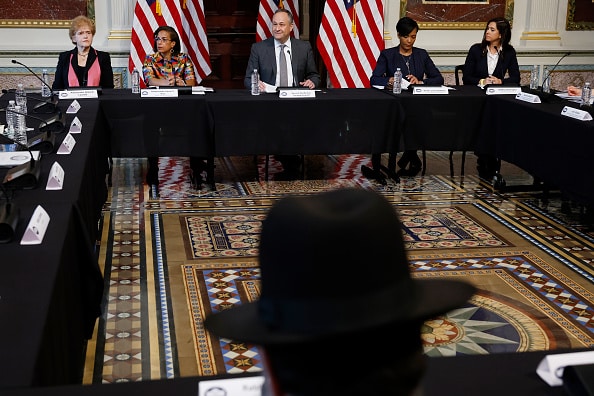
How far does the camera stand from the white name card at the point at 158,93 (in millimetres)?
6910

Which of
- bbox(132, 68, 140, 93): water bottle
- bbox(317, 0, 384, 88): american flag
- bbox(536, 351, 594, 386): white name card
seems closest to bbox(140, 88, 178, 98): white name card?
bbox(132, 68, 140, 93): water bottle

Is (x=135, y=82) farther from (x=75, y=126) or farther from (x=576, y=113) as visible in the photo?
(x=576, y=113)

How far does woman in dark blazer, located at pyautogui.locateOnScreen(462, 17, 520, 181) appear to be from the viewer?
7.56 metres

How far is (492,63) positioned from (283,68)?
6.46 feet

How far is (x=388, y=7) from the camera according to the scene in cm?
949

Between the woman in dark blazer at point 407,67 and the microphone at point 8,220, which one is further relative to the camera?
the woman in dark blazer at point 407,67

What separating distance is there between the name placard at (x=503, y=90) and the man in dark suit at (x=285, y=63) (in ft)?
4.98

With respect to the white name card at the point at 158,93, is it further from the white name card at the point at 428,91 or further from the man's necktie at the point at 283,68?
the white name card at the point at 428,91

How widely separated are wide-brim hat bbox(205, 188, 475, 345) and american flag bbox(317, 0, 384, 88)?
8.12m

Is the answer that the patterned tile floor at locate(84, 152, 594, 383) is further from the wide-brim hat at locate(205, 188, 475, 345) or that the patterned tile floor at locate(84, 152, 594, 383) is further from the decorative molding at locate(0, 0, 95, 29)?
the wide-brim hat at locate(205, 188, 475, 345)

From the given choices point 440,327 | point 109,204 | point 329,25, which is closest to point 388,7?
point 329,25

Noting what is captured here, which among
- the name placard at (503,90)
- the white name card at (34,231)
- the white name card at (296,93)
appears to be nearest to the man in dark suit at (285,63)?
the white name card at (296,93)

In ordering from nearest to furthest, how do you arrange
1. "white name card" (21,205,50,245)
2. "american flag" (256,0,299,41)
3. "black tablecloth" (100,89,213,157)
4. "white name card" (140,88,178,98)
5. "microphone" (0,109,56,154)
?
"white name card" (21,205,50,245), "microphone" (0,109,56,154), "black tablecloth" (100,89,213,157), "white name card" (140,88,178,98), "american flag" (256,0,299,41)

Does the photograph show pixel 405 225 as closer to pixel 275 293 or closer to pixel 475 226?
pixel 475 226
